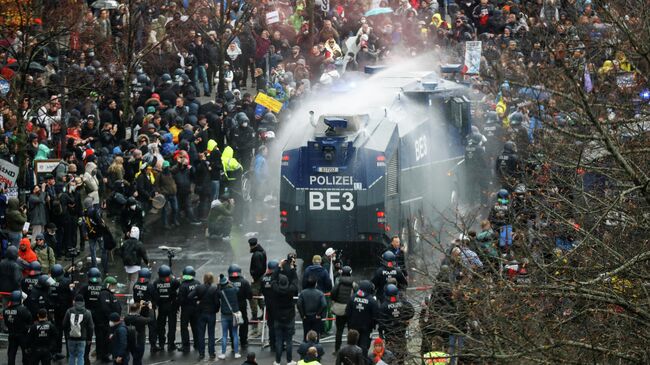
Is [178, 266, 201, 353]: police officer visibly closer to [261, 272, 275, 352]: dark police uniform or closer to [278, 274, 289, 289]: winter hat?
[261, 272, 275, 352]: dark police uniform

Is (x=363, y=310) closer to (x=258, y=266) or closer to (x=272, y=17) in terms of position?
(x=258, y=266)

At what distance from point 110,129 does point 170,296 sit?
1020cm

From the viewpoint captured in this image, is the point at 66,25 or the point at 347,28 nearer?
the point at 66,25

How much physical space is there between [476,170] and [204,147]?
6.33 metres

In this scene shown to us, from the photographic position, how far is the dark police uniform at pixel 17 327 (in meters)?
26.4

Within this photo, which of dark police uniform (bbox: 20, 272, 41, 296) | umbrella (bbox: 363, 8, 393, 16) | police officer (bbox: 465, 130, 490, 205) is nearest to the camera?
dark police uniform (bbox: 20, 272, 41, 296)

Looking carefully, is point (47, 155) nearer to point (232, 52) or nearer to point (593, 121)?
point (232, 52)

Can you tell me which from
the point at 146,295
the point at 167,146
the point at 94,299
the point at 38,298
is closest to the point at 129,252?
the point at 146,295

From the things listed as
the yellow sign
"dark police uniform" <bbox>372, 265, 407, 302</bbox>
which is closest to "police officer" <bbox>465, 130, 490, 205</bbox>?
the yellow sign

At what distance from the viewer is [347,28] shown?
46.8m

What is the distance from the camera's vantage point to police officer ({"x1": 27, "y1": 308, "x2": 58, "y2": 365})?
25828 mm

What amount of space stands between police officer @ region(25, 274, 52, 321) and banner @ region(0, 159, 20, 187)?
454 cm

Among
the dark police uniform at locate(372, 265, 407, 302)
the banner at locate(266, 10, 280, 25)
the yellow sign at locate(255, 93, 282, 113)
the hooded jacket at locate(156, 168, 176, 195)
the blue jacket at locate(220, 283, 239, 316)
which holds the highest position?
the banner at locate(266, 10, 280, 25)

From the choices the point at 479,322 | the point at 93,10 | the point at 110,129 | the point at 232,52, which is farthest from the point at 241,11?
the point at 479,322
